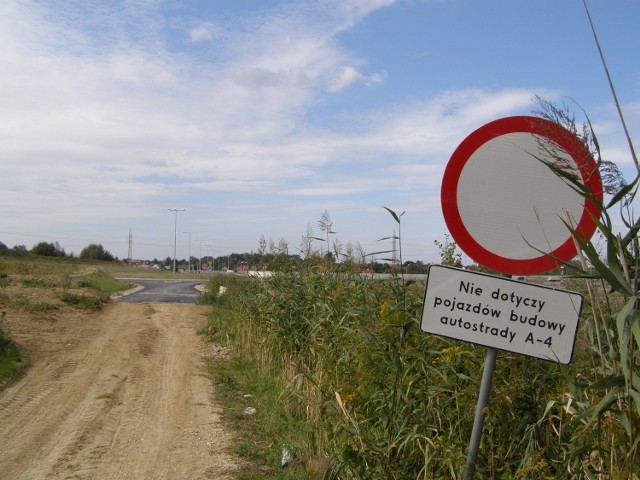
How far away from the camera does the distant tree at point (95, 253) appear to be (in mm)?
97875

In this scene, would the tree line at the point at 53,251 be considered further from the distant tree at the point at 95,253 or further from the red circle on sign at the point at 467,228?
the red circle on sign at the point at 467,228

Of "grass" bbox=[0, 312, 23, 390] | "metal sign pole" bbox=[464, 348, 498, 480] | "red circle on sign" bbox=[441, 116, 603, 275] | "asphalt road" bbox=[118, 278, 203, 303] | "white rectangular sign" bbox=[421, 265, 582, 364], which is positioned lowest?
"grass" bbox=[0, 312, 23, 390]

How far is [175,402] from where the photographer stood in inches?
321

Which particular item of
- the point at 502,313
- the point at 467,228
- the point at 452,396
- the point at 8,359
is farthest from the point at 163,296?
the point at 502,313

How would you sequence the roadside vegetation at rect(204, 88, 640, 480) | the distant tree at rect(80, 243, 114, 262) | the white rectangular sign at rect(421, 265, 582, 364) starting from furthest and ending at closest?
the distant tree at rect(80, 243, 114, 262)
the white rectangular sign at rect(421, 265, 582, 364)
the roadside vegetation at rect(204, 88, 640, 480)

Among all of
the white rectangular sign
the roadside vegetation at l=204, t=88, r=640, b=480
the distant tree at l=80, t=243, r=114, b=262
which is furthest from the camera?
the distant tree at l=80, t=243, r=114, b=262

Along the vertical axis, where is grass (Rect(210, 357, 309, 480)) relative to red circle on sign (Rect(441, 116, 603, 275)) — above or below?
below

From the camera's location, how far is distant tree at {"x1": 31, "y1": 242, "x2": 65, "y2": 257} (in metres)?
86.1

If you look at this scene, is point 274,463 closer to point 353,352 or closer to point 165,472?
point 165,472

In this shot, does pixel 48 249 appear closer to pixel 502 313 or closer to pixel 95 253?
pixel 95 253

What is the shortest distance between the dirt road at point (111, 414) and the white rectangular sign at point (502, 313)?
3.16 m

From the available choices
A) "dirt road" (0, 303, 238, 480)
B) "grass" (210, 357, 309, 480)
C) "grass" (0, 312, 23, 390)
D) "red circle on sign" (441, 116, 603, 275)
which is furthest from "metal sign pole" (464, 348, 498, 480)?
"grass" (0, 312, 23, 390)

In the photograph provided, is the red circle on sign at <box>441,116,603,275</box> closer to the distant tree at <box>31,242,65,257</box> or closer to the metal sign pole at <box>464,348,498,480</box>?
the metal sign pole at <box>464,348,498,480</box>

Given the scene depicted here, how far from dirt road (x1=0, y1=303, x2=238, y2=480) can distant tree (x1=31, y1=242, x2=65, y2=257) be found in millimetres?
79211
